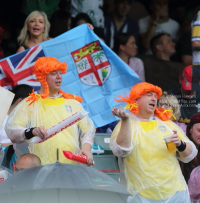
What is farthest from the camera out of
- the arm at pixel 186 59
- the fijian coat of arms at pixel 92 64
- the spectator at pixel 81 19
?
the arm at pixel 186 59

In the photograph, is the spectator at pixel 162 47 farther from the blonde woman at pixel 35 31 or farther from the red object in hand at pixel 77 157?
the red object in hand at pixel 77 157

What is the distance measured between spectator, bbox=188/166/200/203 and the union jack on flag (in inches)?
91.9

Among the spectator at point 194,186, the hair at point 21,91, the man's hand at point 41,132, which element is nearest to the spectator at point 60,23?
the hair at point 21,91

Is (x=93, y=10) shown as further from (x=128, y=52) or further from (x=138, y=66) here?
(x=138, y=66)

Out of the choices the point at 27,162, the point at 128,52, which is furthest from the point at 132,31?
the point at 27,162

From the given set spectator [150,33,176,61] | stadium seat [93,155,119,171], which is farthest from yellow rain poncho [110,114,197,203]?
spectator [150,33,176,61]

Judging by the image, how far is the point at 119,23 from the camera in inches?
324

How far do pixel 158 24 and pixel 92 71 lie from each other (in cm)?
230

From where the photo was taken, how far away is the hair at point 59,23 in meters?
7.52

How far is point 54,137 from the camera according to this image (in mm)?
4844

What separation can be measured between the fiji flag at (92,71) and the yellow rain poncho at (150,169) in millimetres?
1528

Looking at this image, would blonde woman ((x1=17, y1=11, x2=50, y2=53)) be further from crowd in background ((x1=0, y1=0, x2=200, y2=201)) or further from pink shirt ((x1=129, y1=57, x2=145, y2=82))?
pink shirt ((x1=129, y1=57, x2=145, y2=82))

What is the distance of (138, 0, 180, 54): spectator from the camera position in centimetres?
848

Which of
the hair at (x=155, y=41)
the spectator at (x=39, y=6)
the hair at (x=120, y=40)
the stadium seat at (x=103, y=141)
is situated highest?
the spectator at (x=39, y=6)
